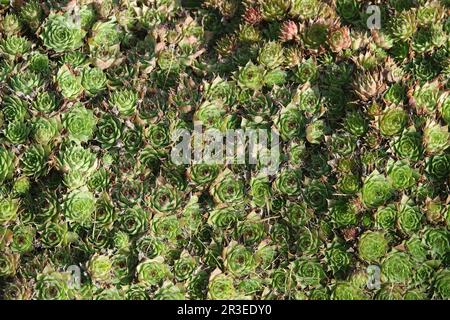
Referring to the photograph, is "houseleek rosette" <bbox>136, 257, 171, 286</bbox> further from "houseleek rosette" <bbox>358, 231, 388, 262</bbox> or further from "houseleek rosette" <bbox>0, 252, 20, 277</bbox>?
"houseleek rosette" <bbox>358, 231, 388, 262</bbox>

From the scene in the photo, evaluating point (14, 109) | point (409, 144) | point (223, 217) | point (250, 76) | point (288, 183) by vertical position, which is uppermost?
point (250, 76)

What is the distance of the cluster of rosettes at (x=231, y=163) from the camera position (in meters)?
2.07

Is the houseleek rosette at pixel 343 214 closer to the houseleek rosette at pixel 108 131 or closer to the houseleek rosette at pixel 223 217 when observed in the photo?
the houseleek rosette at pixel 223 217

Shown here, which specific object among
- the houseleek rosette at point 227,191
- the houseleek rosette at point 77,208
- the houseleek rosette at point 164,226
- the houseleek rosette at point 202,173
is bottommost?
the houseleek rosette at point 164,226

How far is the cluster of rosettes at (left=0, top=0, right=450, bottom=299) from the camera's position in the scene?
81.5 inches

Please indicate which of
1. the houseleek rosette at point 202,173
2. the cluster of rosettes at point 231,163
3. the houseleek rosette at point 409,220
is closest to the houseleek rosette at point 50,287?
the cluster of rosettes at point 231,163

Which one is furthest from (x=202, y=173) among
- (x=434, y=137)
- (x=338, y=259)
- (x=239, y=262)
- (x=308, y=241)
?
(x=434, y=137)

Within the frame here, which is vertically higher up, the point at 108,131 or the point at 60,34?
the point at 60,34

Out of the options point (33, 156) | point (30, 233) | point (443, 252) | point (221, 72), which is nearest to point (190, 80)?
point (221, 72)

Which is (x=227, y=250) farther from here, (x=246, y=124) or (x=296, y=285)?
(x=246, y=124)

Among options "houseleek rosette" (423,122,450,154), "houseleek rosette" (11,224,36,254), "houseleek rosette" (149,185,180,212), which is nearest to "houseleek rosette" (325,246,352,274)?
"houseleek rosette" (423,122,450,154)

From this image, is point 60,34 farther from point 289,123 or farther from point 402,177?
point 402,177

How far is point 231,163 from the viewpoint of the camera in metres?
2.12

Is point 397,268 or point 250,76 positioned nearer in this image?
point 397,268
